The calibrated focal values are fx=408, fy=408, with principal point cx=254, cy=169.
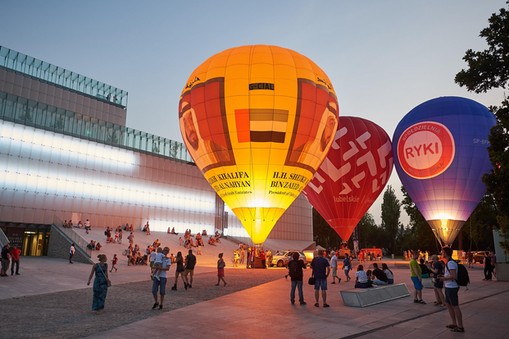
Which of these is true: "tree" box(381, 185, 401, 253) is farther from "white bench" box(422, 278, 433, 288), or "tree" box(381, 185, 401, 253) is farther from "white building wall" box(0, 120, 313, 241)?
"white bench" box(422, 278, 433, 288)

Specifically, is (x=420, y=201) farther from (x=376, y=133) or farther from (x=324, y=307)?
(x=324, y=307)

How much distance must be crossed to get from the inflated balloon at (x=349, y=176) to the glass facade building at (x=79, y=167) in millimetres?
24850

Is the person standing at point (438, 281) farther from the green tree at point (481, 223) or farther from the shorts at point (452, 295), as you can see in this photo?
the green tree at point (481, 223)

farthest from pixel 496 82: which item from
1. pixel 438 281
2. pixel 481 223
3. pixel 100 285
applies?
pixel 481 223

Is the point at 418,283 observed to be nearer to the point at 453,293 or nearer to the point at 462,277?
the point at 462,277

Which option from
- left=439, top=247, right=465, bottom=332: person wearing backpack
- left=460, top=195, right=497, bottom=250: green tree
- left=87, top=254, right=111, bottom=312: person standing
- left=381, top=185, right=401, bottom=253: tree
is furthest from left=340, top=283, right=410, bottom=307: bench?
left=381, top=185, right=401, bottom=253: tree

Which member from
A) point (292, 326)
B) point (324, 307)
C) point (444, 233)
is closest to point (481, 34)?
point (324, 307)

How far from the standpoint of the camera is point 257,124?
24469mm

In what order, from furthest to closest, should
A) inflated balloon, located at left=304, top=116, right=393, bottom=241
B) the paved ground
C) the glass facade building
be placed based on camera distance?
→ the glass facade building, inflated balloon, located at left=304, top=116, right=393, bottom=241, the paved ground

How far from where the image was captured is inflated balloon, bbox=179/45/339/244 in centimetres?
2456

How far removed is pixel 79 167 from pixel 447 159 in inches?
1445

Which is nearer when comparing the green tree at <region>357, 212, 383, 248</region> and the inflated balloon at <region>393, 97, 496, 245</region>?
the inflated balloon at <region>393, 97, 496, 245</region>

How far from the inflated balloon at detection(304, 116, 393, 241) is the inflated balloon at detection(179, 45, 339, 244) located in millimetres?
8731

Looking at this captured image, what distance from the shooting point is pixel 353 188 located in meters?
35.0
